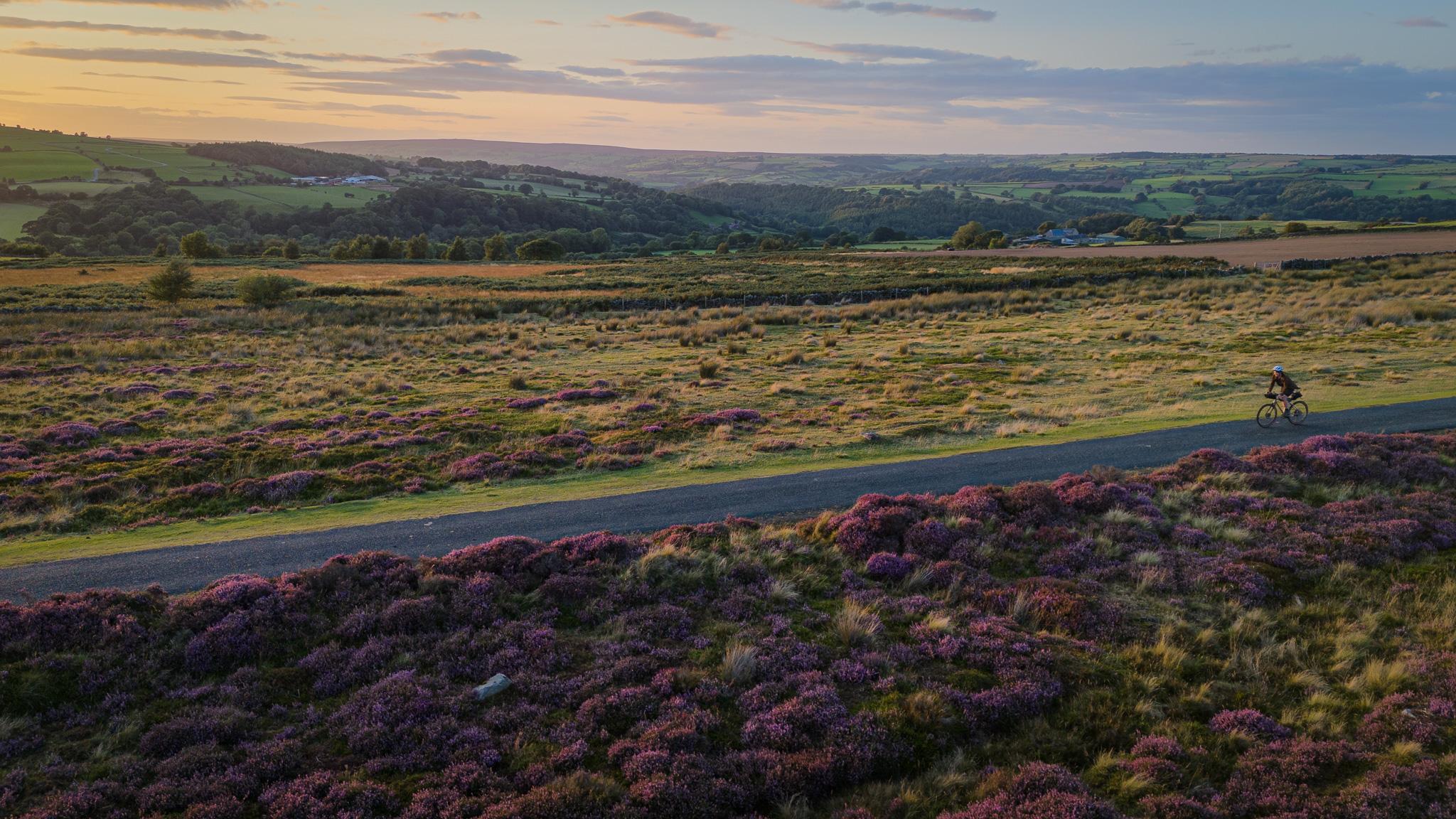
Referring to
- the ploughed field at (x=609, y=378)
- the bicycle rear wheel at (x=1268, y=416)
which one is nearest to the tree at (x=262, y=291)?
the ploughed field at (x=609, y=378)

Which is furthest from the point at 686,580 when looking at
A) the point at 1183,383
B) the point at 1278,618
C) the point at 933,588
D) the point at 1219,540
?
the point at 1183,383

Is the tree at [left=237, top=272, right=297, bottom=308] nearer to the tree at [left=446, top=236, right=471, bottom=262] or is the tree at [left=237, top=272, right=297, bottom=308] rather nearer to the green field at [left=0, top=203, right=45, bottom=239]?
the tree at [left=446, top=236, right=471, bottom=262]

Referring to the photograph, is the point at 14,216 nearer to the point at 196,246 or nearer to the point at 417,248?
the point at 196,246

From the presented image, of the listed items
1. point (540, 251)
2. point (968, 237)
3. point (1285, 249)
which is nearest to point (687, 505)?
point (1285, 249)

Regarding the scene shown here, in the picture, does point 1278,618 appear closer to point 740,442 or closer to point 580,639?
point 580,639

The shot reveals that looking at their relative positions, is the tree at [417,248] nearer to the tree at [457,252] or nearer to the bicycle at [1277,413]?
the tree at [457,252]

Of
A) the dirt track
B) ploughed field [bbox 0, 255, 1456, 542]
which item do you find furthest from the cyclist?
the dirt track
